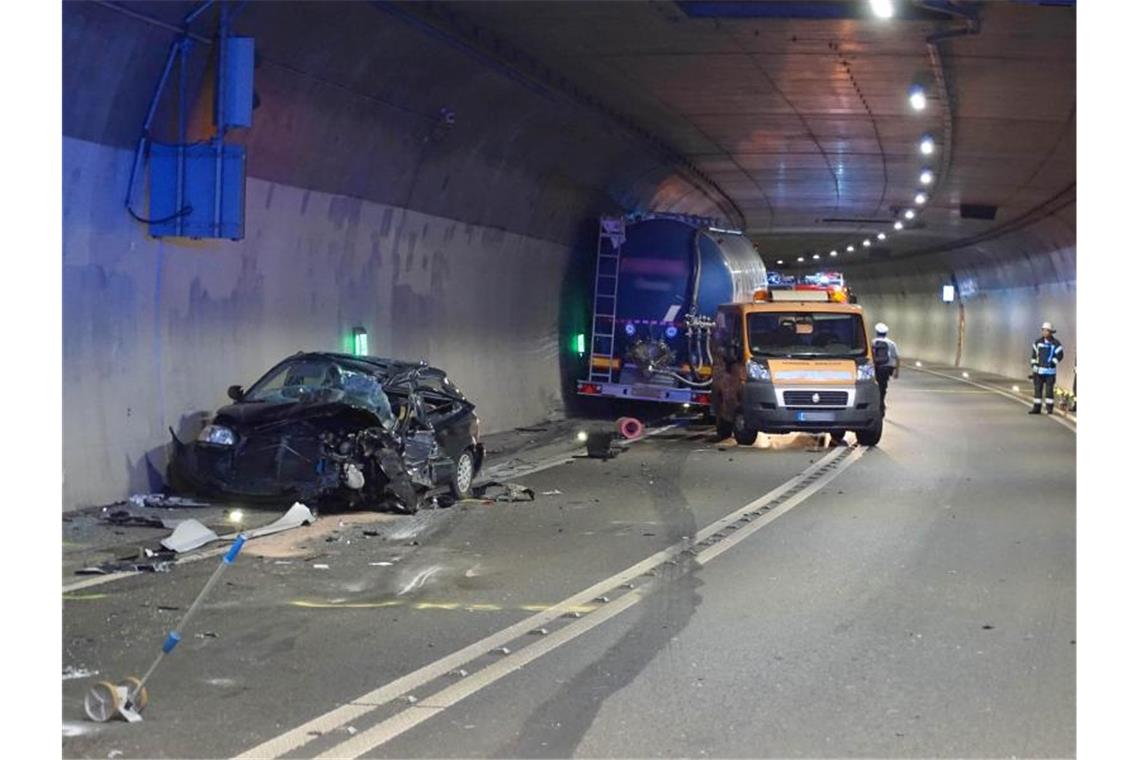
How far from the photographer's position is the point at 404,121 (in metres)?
18.8

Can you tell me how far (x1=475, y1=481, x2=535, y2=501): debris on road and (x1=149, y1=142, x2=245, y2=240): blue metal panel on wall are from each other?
389 centimetres

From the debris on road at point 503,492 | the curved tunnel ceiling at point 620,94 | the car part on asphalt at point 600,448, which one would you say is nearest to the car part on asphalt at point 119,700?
the curved tunnel ceiling at point 620,94

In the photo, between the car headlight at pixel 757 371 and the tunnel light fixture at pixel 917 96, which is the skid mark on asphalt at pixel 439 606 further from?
the tunnel light fixture at pixel 917 96

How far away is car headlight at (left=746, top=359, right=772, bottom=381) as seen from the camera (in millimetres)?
22062

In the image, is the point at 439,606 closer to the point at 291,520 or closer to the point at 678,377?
the point at 291,520

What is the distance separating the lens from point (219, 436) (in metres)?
13.9

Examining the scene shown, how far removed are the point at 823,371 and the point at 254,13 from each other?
439 inches

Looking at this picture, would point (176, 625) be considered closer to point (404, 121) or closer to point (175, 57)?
point (175, 57)

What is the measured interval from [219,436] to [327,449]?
1.11 m

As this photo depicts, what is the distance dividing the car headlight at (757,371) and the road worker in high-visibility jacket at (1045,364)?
357 inches

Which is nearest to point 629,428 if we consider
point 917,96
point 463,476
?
point 917,96

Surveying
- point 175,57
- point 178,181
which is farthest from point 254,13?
point 178,181

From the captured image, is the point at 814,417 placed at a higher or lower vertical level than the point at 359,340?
lower

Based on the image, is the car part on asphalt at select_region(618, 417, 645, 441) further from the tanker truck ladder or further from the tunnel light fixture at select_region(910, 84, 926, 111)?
the tunnel light fixture at select_region(910, 84, 926, 111)
